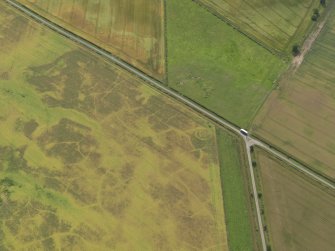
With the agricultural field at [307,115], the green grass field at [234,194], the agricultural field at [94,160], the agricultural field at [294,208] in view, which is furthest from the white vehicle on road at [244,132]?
the agricultural field at [94,160]

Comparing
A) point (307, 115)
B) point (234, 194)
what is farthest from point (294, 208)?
point (307, 115)

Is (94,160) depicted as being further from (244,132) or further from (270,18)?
(270,18)

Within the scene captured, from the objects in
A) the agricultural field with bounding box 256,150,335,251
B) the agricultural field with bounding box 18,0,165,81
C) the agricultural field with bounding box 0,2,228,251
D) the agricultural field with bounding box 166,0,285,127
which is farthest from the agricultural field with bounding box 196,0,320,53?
the agricultural field with bounding box 256,150,335,251

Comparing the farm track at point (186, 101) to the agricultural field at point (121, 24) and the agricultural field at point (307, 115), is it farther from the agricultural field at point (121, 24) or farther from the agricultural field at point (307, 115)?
the agricultural field at point (307, 115)

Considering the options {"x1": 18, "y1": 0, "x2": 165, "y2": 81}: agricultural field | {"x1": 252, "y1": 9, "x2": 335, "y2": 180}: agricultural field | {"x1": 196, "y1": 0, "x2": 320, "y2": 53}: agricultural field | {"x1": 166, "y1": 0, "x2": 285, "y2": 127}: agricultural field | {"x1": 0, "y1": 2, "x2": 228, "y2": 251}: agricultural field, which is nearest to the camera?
{"x1": 0, "y1": 2, "x2": 228, "y2": 251}: agricultural field

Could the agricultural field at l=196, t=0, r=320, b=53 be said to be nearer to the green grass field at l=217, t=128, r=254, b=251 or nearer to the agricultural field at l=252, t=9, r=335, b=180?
the agricultural field at l=252, t=9, r=335, b=180

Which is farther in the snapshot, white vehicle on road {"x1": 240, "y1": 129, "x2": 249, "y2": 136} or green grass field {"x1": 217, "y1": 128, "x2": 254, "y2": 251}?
white vehicle on road {"x1": 240, "y1": 129, "x2": 249, "y2": 136}
